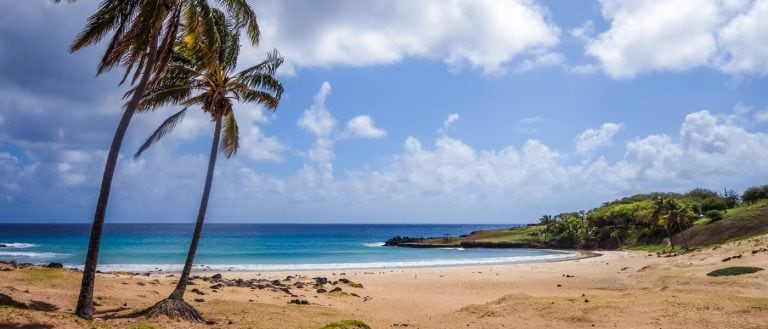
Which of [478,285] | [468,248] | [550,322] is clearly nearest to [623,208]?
[468,248]

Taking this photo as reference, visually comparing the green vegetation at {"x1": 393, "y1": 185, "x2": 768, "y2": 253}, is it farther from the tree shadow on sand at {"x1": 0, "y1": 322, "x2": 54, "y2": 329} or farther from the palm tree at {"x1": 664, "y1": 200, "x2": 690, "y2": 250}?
the tree shadow on sand at {"x1": 0, "y1": 322, "x2": 54, "y2": 329}

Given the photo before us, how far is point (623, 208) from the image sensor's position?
86.7 m

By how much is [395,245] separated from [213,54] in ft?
301

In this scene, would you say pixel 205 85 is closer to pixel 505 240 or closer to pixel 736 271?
pixel 736 271

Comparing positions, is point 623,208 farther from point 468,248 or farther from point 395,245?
point 395,245

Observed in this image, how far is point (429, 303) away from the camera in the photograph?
2211 centimetres

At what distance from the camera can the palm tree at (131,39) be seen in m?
12.8

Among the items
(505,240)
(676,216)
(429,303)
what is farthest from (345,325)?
(505,240)

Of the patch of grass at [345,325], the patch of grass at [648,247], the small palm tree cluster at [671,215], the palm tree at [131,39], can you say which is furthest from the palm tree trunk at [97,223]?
the patch of grass at [648,247]

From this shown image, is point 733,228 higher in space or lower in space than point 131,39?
lower

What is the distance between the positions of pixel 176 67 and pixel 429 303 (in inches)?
542

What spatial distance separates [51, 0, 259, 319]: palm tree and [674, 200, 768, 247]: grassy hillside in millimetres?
51688

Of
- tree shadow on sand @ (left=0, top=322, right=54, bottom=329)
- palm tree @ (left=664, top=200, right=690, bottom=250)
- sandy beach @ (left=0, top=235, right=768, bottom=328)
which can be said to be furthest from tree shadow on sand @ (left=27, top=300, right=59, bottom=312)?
palm tree @ (left=664, top=200, right=690, bottom=250)

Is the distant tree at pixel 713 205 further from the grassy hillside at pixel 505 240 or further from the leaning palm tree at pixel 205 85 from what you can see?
the leaning palm tree at pixel 205 85
